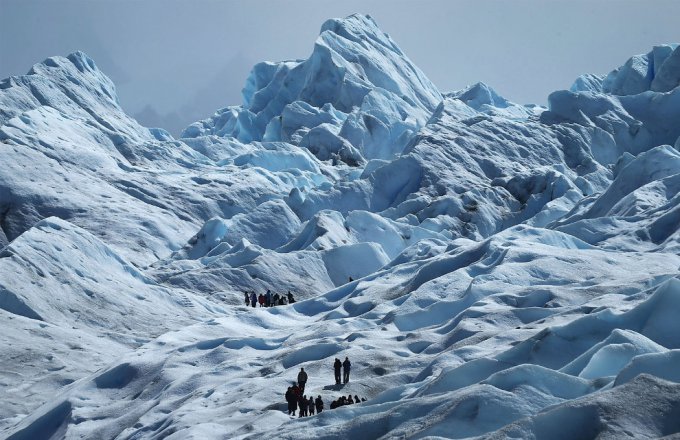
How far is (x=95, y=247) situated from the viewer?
45.7m

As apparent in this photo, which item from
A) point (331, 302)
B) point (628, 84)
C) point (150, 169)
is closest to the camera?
point (331, 302)

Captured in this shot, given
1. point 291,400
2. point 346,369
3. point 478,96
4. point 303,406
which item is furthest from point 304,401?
point 478,96

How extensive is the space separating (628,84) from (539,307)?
71.3 m

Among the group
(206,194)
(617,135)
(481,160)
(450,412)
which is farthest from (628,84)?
(450,412)

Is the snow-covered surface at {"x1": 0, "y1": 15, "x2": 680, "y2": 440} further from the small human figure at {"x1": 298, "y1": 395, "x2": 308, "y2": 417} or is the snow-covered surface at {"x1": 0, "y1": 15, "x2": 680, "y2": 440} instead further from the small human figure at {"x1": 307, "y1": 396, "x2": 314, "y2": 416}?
the small human figure at {"x1": 307, "y1": 396, "x2": 314, "y2": 416}

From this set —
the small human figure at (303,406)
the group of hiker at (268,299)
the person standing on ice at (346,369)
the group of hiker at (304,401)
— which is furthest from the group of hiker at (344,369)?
the group of hiker at (268,299)

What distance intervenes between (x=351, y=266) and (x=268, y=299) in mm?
8231

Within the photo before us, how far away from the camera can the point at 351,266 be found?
53.7 metres

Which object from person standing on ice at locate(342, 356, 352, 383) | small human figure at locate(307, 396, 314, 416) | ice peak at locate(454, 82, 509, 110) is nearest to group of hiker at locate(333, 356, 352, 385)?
person standing on ice at locate(342, 356, 352, 383)

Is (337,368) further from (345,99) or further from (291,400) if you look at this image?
(345,99)

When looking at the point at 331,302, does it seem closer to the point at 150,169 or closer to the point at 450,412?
the point at 450,412

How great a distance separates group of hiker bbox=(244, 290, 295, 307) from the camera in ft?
151

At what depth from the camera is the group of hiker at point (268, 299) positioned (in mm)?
46000

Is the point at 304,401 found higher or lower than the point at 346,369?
lower
